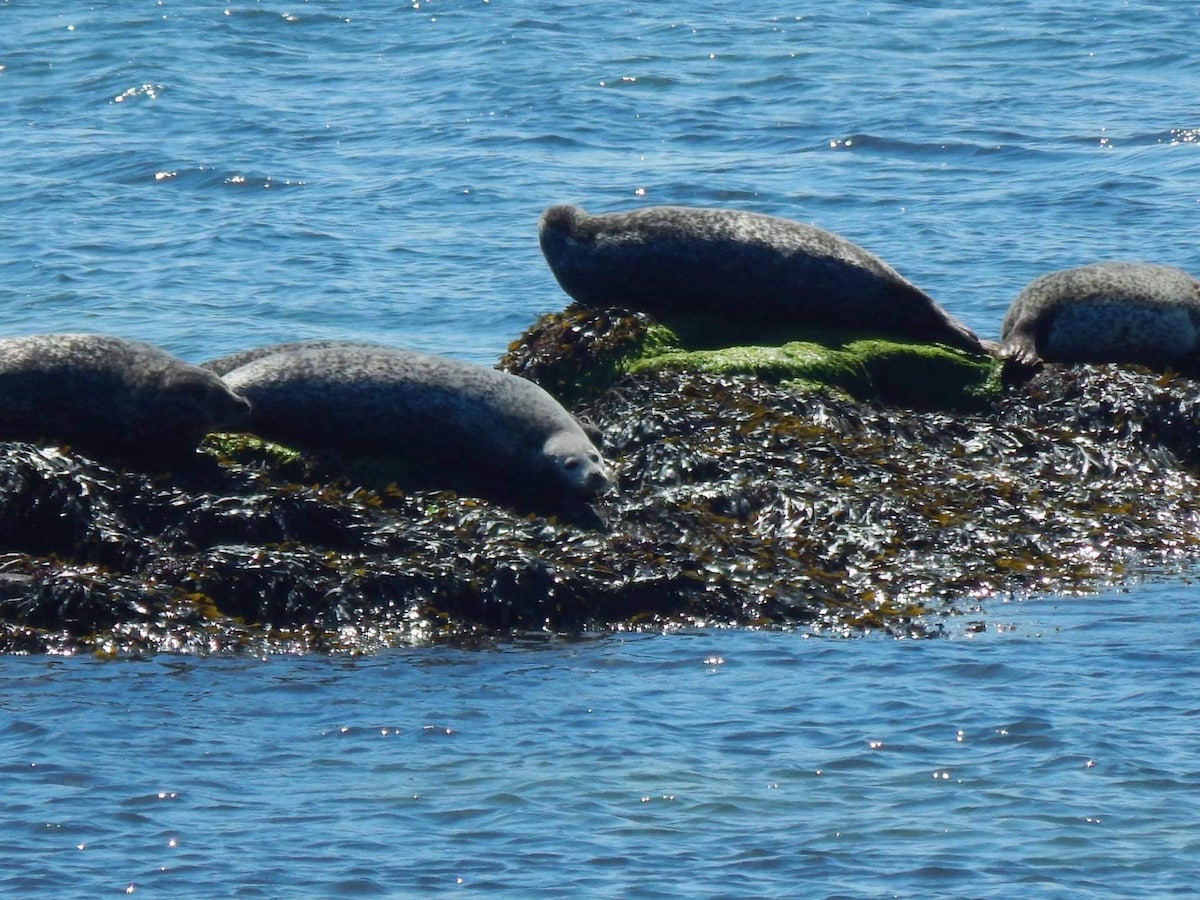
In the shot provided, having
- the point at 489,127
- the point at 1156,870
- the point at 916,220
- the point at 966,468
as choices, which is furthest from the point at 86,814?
the point at 489,127

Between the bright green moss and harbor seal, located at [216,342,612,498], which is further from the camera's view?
the bright green moss

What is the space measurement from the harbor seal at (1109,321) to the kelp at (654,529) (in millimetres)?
462

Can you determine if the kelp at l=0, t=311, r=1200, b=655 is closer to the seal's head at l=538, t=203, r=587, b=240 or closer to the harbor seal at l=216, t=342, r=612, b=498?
the harbor seal at l=216, t=342, r=612, b=498

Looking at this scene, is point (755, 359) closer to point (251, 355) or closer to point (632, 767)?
point (251, 355)

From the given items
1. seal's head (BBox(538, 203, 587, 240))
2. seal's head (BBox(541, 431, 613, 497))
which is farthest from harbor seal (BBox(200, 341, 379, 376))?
seal's head (BBox(538, 203, 587, 240))

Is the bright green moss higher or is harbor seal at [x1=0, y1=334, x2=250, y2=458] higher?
harbor seal at [x1=0, y1=334, x2=250, y2=458]

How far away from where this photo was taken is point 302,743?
548cm

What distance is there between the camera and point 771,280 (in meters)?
8.59

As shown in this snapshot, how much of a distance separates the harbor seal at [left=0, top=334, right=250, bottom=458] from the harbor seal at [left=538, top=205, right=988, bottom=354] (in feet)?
7.53

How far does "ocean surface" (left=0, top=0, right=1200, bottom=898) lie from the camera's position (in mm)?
4887

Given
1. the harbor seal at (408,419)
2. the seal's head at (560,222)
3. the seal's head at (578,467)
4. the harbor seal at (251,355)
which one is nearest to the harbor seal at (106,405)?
the harbor seal at (408,419)

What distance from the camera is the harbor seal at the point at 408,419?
23.8 ft

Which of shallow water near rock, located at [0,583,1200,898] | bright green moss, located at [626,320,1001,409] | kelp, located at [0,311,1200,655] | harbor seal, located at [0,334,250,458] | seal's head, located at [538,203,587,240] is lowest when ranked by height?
shallow water near rock, located at [0,583,1200,898]

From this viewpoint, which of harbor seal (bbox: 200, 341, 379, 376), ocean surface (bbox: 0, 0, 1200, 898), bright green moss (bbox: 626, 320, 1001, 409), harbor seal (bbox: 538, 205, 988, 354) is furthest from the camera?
harbor seal (bbox: 538, 205, 988, 354)
